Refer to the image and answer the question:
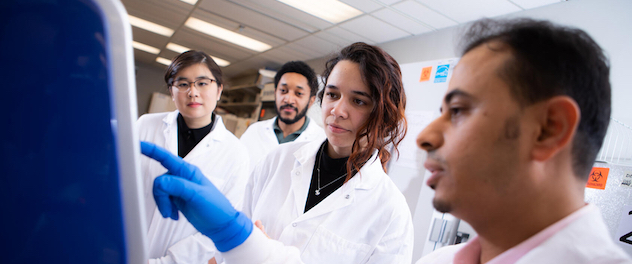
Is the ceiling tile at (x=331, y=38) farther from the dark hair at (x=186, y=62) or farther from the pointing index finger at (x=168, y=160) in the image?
the pointing index finger at (x=168, y=160)

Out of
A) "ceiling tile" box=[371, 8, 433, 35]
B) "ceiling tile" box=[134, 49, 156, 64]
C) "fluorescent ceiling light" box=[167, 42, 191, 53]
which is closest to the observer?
"ceiling tile" box=[371, 8, 433, 35]

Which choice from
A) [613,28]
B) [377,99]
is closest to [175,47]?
[377,99]

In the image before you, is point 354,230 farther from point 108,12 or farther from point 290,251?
point 108,12

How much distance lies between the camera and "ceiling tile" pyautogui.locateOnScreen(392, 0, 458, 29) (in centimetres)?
308

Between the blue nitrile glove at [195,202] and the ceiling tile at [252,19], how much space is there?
3836mm

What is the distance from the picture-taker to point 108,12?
342 mm

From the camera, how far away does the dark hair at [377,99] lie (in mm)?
1117

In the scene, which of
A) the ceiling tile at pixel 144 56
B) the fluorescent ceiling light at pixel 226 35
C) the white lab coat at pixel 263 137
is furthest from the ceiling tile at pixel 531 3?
the ceiling tile at pixel 144 56

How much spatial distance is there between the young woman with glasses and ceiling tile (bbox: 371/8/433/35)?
2.22 metres

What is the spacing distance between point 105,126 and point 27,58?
9 centimetres

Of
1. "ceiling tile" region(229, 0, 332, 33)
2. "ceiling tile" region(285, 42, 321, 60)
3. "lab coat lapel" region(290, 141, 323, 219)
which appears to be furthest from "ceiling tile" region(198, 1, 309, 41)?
"lab coat lapel" region(290, 141, 323, 219)

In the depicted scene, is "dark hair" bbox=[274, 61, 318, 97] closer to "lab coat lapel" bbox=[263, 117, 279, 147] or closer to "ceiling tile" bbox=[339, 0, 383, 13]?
"lab coat lapel" bbox=[263, 117, 279, 147]

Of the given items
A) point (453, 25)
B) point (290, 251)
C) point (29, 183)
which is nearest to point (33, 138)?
point (29, 183)

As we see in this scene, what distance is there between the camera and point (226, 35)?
17.5 feet
